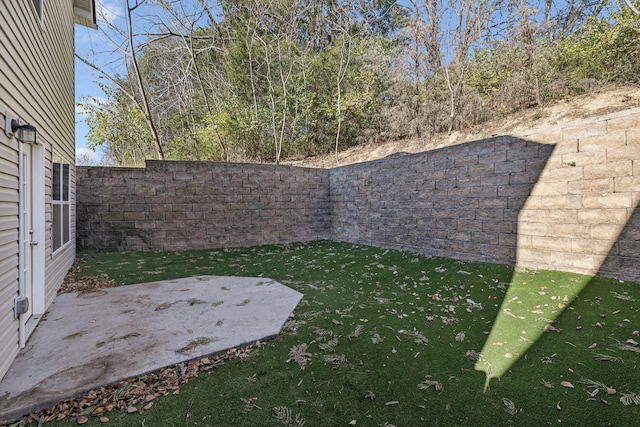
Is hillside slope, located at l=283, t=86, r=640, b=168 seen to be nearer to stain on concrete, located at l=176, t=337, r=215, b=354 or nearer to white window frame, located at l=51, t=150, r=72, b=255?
stain on concrete, located at l=176, t=337, r=215, b=354

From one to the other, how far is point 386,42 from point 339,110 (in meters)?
2.73

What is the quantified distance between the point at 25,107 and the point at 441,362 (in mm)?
4015

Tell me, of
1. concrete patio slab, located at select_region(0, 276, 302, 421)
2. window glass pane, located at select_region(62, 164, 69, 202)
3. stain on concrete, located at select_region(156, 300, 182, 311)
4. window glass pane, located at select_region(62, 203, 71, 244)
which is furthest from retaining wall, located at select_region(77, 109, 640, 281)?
stain on concrete, located at select_region(156, 300, 182, 311)

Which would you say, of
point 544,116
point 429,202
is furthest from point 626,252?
point 544,116

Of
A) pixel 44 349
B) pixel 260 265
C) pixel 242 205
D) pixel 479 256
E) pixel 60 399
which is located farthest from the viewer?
pixel 242 205

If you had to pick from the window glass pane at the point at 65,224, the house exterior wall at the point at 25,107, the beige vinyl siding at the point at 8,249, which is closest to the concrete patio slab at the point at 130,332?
the beige vinyl siding at the point at 8,249

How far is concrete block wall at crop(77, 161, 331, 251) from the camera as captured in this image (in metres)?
6.11

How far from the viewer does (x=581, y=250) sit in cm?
348

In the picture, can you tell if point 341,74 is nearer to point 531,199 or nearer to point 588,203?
point 531,199

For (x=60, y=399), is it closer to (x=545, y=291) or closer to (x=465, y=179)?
(x=545, y=291)

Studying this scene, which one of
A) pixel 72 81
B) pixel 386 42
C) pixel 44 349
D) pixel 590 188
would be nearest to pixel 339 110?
pixel 386 42

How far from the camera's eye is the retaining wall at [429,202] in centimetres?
332

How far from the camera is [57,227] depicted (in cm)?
402

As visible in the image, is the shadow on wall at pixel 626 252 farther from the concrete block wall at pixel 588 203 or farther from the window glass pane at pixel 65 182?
the window glass pane at pixel 65 182
